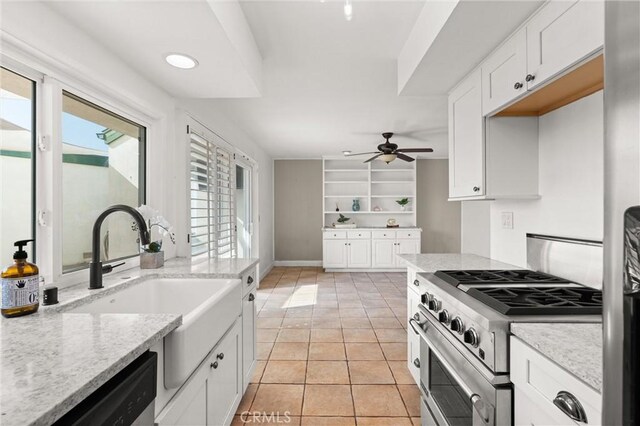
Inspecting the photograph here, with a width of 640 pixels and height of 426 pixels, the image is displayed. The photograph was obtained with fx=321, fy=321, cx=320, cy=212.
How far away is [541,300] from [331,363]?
1.83 metres

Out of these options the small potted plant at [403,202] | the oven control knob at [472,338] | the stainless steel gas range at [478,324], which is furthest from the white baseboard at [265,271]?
the oven control knob at [472,338]

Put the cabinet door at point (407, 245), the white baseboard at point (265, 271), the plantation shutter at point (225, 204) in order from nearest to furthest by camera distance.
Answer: the plantation shutter at point (225, 204) → the white baseboard at point (265, 271) → the cabinet door at point (407, 245)

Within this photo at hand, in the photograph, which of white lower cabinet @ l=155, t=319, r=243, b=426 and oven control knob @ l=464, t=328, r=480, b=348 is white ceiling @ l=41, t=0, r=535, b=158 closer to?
oven control knob @ l=464, t=328, r=480, b=348

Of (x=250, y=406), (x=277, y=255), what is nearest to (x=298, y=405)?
(x=250, y=406)

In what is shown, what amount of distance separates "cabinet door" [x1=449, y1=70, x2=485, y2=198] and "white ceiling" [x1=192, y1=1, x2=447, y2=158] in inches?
21.9

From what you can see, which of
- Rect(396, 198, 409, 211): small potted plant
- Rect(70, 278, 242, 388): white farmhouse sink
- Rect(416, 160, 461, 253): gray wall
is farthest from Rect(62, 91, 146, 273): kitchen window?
Rect(416, 160, 461, 253): gray wall

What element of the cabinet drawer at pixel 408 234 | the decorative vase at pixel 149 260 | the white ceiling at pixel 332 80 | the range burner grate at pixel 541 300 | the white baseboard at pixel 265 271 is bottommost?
the white baseboard at pixel 265 271

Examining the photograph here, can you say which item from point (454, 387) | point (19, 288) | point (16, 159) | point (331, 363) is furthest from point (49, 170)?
point (331, 363)

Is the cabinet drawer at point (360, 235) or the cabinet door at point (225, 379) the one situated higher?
the cabinet drawer at point (360, 235)

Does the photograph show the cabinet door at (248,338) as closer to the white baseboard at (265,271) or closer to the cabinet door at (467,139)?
the cabinet door at (467,139)

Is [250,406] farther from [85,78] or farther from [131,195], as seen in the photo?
[85,78]

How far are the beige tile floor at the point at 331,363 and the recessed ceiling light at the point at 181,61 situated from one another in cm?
216

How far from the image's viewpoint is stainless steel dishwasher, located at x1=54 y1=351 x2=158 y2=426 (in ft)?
2.25

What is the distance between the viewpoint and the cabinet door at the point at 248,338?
2.02 meters
